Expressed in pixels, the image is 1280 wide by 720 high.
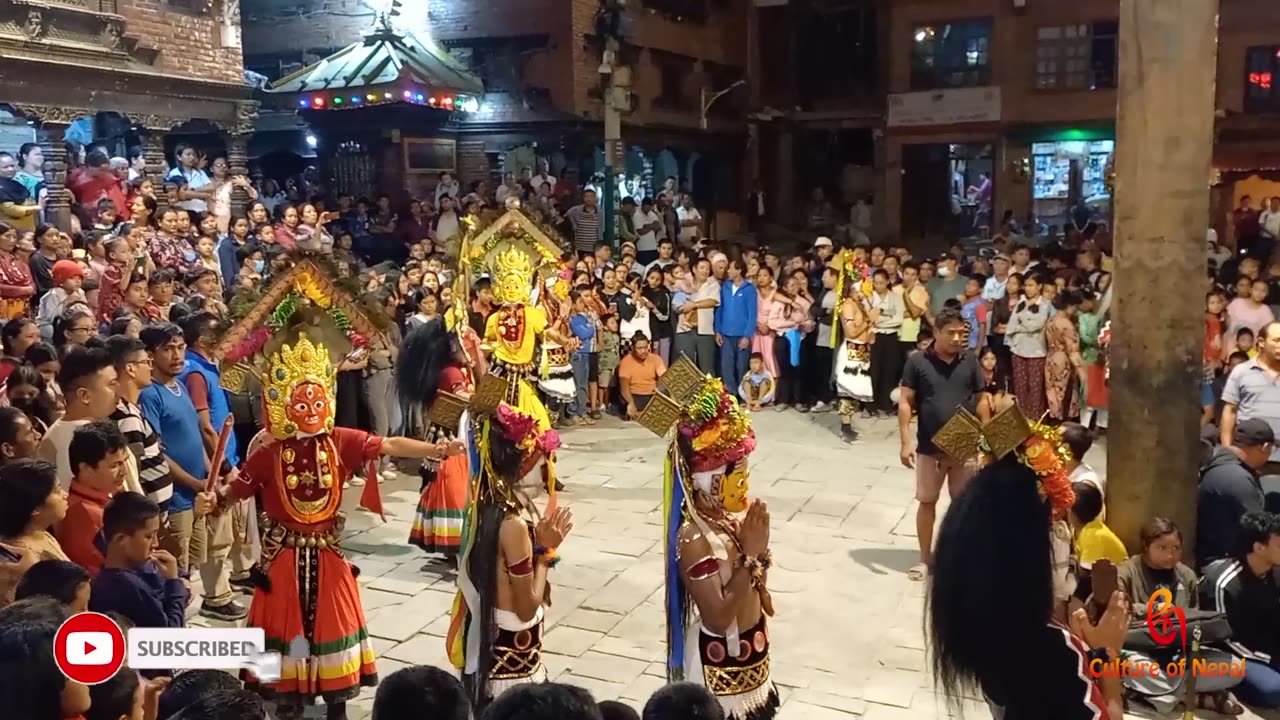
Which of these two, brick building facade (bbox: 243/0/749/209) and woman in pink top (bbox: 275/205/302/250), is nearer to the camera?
woman in pink top (bbox: 275/205/302/250)

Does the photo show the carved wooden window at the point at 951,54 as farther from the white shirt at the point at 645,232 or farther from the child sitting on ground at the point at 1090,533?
the child sitting on ground at the point at 1090,533

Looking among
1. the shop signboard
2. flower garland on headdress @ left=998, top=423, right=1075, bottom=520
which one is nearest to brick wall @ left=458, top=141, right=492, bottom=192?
the shop signboard

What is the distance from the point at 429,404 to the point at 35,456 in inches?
96.8

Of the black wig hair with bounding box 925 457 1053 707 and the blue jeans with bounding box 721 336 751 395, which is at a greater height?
the black wig hair with bounding box 925 457 1053 707

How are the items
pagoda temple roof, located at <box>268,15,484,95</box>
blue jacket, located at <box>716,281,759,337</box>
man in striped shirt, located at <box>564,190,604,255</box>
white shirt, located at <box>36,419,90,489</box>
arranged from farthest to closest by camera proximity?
pagoda temple roof, located at <box>268,15,484,95</box>
man in striped shirt, located at <box>564,190,604,255</box>
blue jacket, located at <box>716,281,759,337</box>
white shirt, located at <box>36,419,90,489</box>

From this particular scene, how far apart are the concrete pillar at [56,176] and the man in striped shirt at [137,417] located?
761 cm

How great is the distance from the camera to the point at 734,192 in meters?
27.1

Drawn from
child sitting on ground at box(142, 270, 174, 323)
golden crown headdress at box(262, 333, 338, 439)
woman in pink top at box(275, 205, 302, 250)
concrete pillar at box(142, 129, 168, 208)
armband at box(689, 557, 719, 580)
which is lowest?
armband at box(689, 557, 719, 580)

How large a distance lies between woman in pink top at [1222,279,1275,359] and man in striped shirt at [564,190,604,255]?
9711 millimetres

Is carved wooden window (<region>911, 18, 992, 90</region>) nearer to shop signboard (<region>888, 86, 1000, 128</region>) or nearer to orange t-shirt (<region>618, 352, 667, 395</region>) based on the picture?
shop signboard (<region>888, 86, 1000, 128</region>)

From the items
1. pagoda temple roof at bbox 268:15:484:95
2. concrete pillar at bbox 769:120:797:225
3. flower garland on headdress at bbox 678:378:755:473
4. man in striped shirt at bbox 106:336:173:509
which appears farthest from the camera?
concrete pillar at bbox 769:120:797:225

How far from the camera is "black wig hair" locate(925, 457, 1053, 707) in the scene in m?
3.34

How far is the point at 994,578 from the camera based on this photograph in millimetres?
3340

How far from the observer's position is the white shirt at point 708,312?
476 inches
